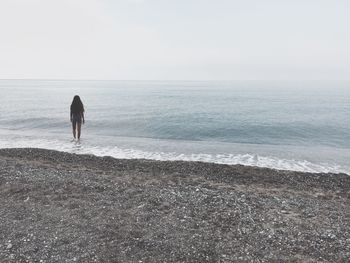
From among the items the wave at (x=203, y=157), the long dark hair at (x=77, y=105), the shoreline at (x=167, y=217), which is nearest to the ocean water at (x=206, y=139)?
the wave at (x=203, y=157)

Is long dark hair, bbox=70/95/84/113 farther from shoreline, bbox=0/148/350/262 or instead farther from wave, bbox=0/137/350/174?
shoreline, bbox=0/148/350/262

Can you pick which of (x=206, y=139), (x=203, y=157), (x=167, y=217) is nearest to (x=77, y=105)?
(x=203, y=157)

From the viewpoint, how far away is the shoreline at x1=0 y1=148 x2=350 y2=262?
699cm

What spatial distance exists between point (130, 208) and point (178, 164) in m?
6.72

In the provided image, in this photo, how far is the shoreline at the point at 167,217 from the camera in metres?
6.99

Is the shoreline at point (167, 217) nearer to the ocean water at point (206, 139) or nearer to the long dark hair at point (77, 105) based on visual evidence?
the ocean water at point (206, 139)

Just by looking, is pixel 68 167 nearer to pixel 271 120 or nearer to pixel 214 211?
pixel 214 211

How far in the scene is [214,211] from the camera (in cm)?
895

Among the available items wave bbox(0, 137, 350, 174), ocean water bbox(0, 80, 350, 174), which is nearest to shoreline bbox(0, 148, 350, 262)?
wave bbox(0, 137, 350, 174)

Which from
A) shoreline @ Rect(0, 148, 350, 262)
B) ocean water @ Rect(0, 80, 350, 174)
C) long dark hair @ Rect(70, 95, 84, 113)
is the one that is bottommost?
ocean water @ Rect(0, 80, 350, 174)

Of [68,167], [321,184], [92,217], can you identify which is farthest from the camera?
[68,167]

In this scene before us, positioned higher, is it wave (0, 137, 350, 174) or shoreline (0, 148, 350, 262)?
shoreline (0, 148, 350, 262)

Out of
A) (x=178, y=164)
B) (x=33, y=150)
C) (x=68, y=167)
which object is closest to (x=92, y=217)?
(x=68, y=167)

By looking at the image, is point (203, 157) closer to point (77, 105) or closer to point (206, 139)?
point (206, 139)
